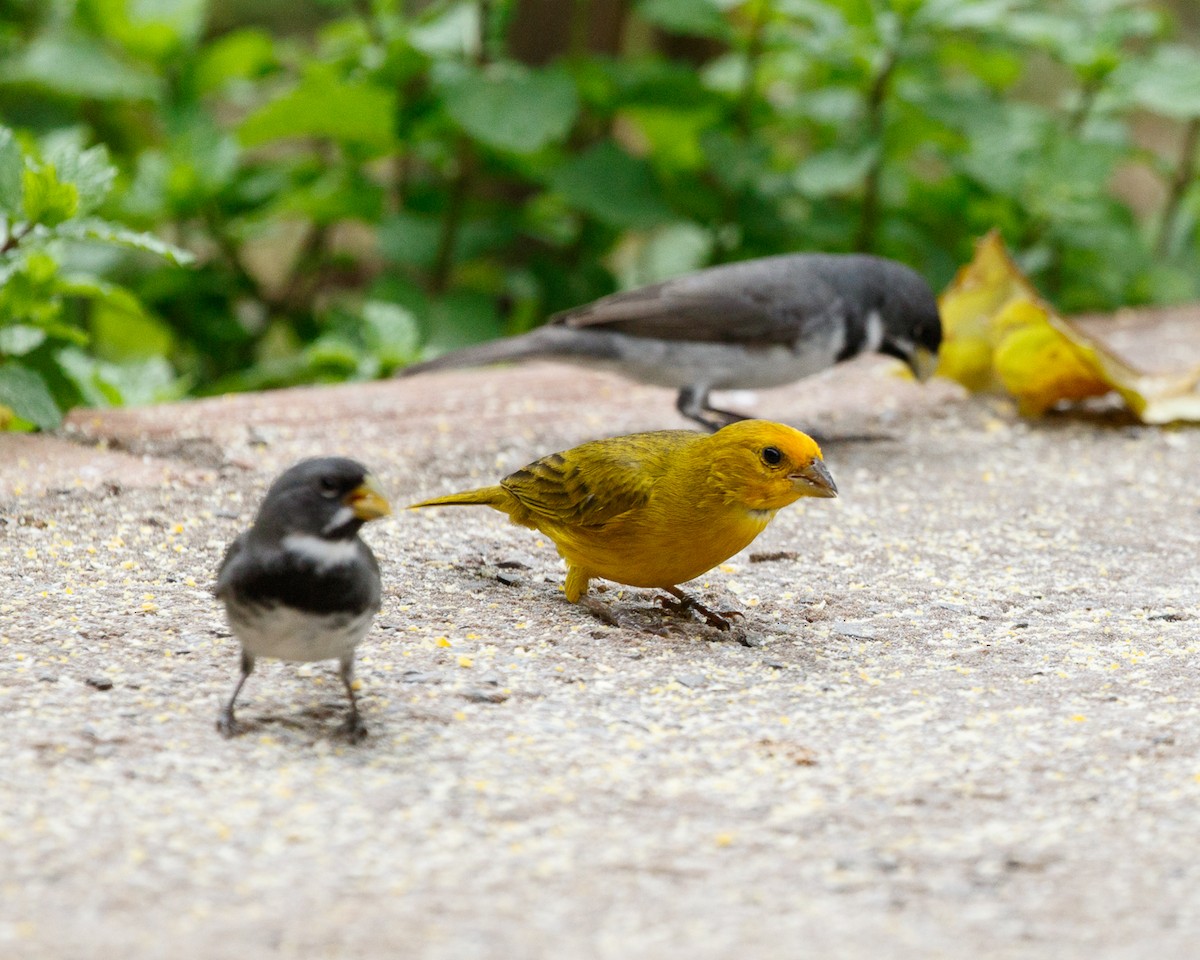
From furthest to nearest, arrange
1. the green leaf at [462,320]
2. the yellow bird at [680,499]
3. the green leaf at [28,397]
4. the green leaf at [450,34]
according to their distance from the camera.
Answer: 1. the green leaf at [450,34]
2. the green leaf at [462,320]
3. the green leaf at [28,397]
4. the yellow bird at [680,499]

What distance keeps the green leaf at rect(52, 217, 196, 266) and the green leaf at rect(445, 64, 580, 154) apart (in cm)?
235

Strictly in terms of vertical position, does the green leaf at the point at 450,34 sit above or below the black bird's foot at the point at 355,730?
above

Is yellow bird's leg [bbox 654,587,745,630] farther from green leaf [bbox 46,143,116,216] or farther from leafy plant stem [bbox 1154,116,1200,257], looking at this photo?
leafy plant stem [bbox 1154,116,1200,257]

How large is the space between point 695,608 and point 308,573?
128 centimetres

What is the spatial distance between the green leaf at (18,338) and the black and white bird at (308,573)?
238 cm

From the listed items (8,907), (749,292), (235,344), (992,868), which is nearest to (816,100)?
(749,292)

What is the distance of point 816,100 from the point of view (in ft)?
24.5

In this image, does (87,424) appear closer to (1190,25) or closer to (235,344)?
(235,344)

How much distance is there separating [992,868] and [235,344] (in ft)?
20.0

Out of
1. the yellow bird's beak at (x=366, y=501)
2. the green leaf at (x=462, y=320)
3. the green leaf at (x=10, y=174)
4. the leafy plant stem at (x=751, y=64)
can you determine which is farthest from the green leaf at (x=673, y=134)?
the yellow bird's beak at (x=366, y=501)

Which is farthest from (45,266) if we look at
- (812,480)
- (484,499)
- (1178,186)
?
(1178,186)

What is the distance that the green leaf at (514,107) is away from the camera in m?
6.72

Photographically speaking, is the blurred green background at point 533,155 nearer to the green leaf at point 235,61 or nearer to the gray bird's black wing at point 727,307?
the green leaf at point 235,61

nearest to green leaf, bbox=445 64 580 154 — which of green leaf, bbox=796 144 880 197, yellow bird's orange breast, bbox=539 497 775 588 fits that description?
green leaf, bbox=796 144 880 197
